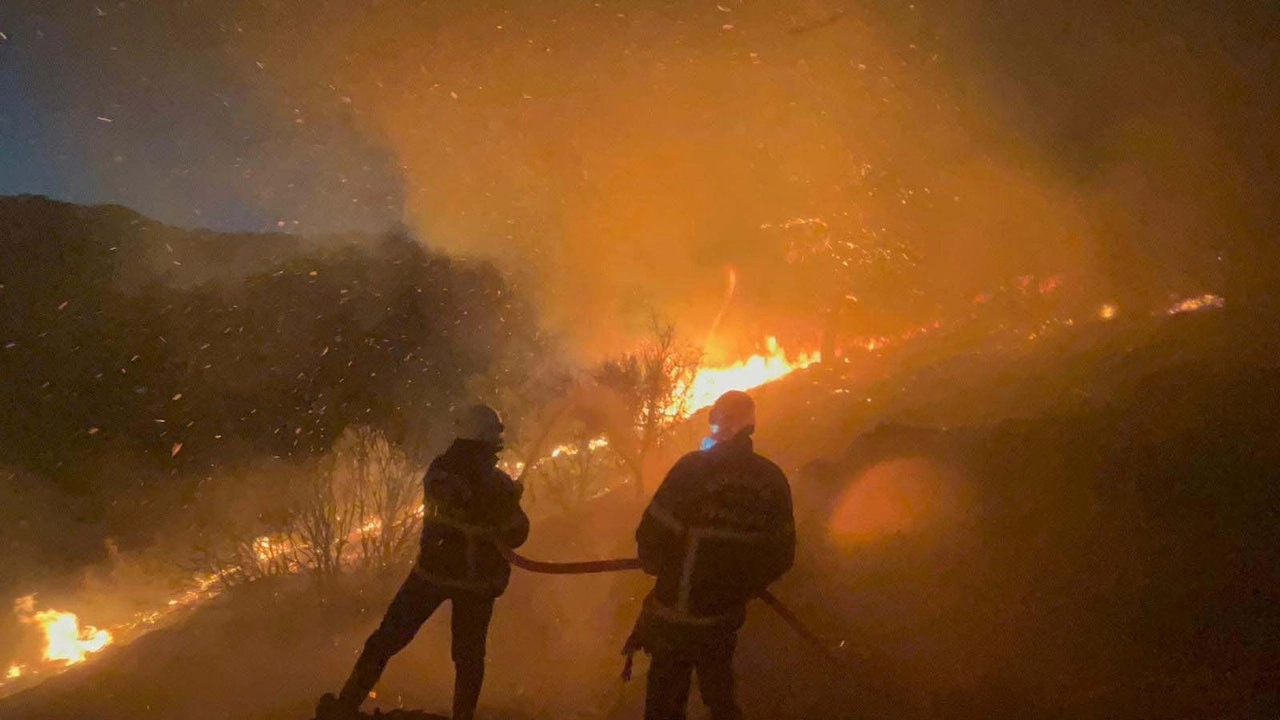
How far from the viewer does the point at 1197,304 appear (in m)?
17.4

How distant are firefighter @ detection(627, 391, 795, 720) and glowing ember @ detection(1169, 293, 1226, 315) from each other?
15741 millimetres

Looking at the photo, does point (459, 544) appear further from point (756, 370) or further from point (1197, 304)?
point (756, 370)

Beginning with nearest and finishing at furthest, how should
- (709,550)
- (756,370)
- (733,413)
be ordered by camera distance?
(709,550)
(733,413)
(756,370)

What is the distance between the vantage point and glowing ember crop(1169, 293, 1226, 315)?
→ 16.5 m

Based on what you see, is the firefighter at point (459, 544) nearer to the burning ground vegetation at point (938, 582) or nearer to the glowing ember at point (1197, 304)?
the burning ground vegetation at point (938, 582)

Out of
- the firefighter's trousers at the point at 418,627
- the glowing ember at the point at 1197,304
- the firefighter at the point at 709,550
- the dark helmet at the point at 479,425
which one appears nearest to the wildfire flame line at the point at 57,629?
the firefighter's trousers at the point at 418,627

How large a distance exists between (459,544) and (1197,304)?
18.4 m

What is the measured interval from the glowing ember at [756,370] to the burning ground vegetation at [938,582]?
864 centimetres

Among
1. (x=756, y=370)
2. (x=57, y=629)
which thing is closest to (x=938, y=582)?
(x=756, y=370)

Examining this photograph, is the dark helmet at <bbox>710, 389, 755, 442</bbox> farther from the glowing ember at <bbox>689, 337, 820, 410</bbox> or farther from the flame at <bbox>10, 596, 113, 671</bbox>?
the flame at <bbox>10, 596, 113, 671</bbox>

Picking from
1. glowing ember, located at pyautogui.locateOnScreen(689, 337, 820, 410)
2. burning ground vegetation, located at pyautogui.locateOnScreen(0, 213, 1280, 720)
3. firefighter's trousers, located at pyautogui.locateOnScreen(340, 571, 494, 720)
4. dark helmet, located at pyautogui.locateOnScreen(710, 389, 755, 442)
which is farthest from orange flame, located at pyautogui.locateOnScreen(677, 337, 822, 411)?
dark helmet, located at pyautogui.locateOnScreen(710, 389, 755, 442)

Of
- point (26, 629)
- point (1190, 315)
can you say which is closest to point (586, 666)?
point (1190, 315)

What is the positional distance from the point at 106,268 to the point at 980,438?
24.5 m

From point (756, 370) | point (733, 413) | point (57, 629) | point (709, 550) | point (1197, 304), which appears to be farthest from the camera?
point (756, 370)
